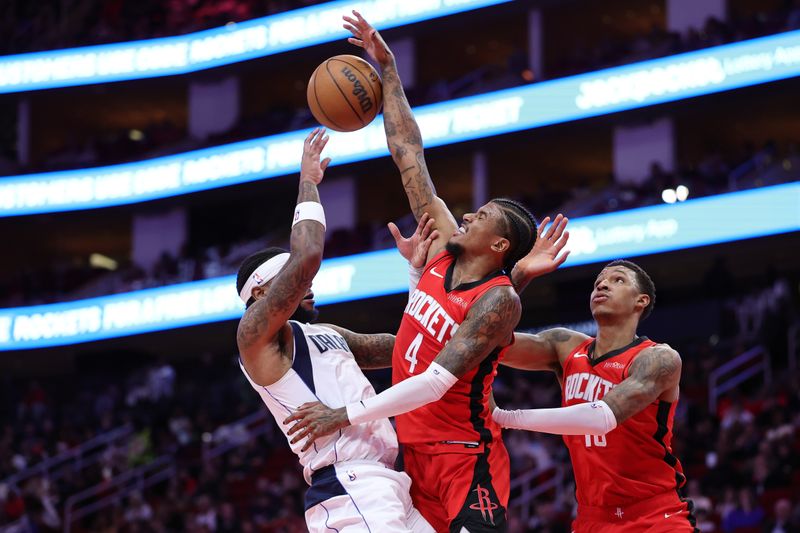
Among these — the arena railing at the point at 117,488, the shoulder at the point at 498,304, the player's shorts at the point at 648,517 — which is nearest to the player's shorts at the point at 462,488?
the shoulder at the point at 498,304

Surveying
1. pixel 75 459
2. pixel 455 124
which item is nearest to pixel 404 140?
pixel 455 124

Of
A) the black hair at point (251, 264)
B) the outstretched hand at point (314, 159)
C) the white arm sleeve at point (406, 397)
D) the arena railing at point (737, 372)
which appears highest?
the arena railing at point (737, 372)

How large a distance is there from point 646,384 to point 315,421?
1.74m

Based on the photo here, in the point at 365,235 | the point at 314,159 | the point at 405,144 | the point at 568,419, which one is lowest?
the point at 568,419

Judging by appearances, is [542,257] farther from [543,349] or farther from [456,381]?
[456,381]

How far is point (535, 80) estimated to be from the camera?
21.8 meters

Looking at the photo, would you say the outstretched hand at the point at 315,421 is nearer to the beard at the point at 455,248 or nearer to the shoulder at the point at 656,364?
the beard at the point at 455,248

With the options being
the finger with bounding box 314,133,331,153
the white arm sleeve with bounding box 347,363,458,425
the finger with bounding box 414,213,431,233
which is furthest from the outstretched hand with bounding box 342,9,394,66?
the white arm sleeve with bounding box 347,363,458,425

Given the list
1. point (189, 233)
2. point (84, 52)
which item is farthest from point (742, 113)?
point (84, 52)

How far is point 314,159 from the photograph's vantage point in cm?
537

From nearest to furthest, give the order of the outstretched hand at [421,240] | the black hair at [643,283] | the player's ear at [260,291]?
the player's ear at [260,291]
the outstretched hand at [421,240]
the black hair at [643,283]

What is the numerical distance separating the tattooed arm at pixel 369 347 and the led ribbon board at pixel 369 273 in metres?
13.7

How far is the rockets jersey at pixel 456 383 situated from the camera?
5.09 m

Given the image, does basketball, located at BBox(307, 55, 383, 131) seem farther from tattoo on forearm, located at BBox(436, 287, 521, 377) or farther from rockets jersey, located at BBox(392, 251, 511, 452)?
tattoo on forearm, located at BBox(436, 287, 521, 377)
